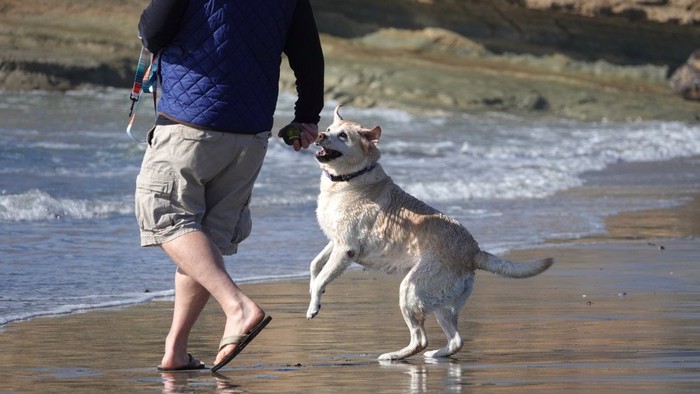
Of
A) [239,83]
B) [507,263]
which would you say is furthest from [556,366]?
[239,83]

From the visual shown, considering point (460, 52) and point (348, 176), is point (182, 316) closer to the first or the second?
point (348, 176)

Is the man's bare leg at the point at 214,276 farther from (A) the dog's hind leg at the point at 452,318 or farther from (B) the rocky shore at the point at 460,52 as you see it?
(B) the rocky shore at the point at 460,52

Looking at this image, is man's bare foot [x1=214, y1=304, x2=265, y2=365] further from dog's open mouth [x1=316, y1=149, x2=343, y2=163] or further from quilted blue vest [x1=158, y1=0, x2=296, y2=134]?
dog's open mouth [x1=316, y1=149, x2=343, y2=163]

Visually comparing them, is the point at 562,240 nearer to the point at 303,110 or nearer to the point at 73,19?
the point at 303,110

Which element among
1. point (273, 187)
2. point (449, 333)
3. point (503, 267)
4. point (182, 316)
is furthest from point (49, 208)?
point (182, 316)

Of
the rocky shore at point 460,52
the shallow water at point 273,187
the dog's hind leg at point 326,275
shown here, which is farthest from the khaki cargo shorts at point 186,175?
the rocky shore at point 460,52

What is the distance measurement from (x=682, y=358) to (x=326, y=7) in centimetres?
2942

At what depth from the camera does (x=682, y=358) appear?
5406 millimetres

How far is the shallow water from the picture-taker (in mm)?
8852

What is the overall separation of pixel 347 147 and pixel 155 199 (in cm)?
152

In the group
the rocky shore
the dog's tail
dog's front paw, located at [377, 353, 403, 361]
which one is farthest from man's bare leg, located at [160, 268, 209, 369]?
the rocky shore

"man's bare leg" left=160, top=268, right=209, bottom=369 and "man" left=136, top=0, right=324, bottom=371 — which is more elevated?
"man" left=136, top=0, right=324, bottom=371

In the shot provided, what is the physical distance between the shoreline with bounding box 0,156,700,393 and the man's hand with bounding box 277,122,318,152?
0.88 metres

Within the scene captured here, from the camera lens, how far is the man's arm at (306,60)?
5.45 m
